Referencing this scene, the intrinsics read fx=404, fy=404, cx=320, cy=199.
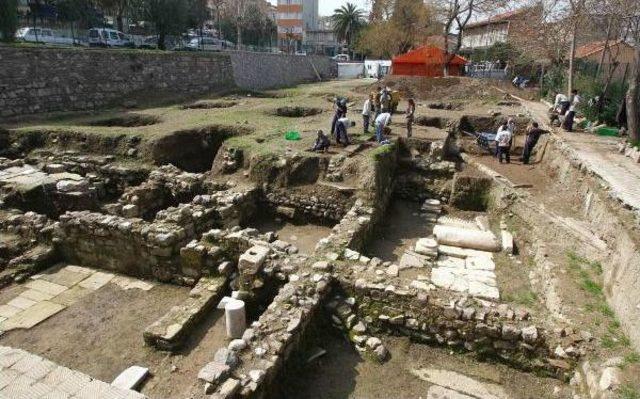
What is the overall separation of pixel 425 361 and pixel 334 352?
4.66 feet

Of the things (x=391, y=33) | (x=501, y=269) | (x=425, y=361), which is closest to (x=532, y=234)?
(x=501, y=269)

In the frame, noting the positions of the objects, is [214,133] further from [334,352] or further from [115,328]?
[334,352]

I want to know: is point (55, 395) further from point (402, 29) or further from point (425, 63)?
point (402, 29)

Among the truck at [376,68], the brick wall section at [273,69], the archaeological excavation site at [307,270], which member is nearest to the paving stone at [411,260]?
the archaeological excavation site at [307,270]

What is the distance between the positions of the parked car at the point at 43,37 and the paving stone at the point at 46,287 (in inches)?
892

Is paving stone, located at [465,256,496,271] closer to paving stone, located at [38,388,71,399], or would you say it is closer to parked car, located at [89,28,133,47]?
paving stone, located at [38,388,71,399]

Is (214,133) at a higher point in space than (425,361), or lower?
higher

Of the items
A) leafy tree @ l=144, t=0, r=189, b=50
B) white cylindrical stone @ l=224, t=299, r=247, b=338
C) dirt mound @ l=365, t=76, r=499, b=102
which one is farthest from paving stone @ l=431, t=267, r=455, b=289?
leafy tree @ l=144, t=0, r=189, b=50

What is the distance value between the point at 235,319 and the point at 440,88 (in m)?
22.2

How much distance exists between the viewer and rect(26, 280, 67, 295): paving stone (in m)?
7.85

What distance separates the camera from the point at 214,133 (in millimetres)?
14750

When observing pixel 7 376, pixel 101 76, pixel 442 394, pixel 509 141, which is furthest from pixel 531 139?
pixel 101 76

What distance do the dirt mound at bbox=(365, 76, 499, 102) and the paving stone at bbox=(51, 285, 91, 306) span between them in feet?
68.6

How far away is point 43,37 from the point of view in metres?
26.4
